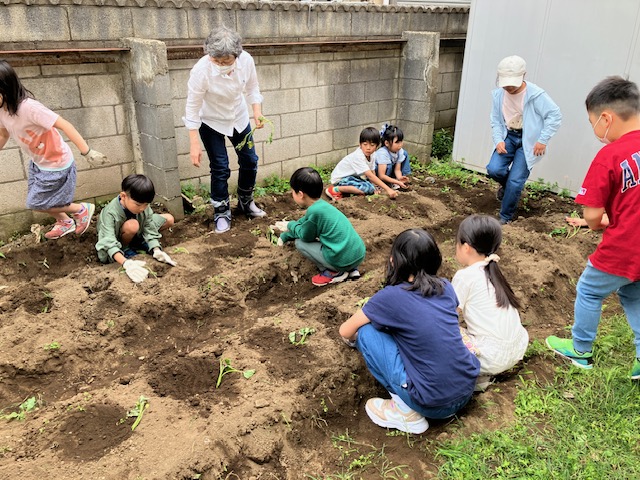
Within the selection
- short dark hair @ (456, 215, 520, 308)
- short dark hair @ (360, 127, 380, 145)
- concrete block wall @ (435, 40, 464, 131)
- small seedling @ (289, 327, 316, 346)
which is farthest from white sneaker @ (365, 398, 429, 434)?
concrete block wall @ (435, 40, 464, 131)

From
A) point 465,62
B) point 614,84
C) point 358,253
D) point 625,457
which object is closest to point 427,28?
point 465,62

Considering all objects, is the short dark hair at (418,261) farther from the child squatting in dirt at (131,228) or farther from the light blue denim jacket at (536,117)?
the light blue denim jacket at (536,117)

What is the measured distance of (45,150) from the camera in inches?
162

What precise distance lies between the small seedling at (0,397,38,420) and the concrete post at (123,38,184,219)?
8.40 ft

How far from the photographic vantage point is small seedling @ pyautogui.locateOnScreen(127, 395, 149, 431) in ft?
8.84

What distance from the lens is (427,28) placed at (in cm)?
748

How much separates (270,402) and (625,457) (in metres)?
1.80

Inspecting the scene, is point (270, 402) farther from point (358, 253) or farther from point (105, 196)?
point (105, 196)

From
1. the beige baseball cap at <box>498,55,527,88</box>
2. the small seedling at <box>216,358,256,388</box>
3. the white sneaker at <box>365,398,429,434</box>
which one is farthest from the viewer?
the beige baseball cap at <box>498,55,527,88</box>

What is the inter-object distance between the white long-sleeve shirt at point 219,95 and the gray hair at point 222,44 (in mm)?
135

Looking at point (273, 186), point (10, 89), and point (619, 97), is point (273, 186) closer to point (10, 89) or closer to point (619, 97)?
point (10, 89)

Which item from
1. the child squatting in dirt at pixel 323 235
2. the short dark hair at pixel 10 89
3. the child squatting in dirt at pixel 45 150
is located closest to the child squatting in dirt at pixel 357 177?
the child squatting in dirt at pixel 323 235

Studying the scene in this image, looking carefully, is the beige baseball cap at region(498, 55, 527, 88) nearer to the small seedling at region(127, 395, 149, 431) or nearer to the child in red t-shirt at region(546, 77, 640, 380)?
the child in red t-shirt at region(546, 77, 640, 380)

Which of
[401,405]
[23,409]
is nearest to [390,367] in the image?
[401,405]
